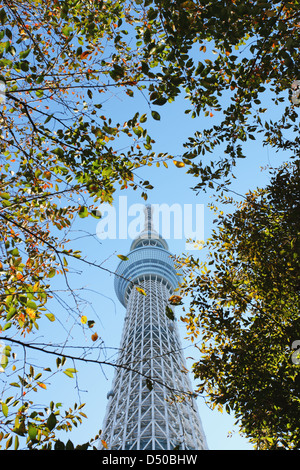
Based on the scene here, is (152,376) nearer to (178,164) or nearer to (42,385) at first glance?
(42,385)

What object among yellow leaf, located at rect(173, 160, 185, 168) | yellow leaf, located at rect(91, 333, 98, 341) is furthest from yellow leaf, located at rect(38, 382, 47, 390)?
yellow leaf, located at rect(173, 160, 185, 168)

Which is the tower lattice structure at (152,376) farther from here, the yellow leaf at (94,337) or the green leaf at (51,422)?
the green leaf at (51,422)

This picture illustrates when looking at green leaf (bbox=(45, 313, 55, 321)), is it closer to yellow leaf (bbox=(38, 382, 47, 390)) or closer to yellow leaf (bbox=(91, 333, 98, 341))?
yellow leaf (bbox=(91, 333, 98, 341))

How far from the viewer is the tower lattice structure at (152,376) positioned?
2611cm

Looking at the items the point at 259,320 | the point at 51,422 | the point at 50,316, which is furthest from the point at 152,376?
the point at 51,422

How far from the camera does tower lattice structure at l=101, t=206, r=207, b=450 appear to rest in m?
26.1

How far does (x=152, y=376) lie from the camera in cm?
1589

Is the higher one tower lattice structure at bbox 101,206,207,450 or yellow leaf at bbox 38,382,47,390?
tower lattice structure at bbox 101,206,207,450

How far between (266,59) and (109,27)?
245 centimetres
